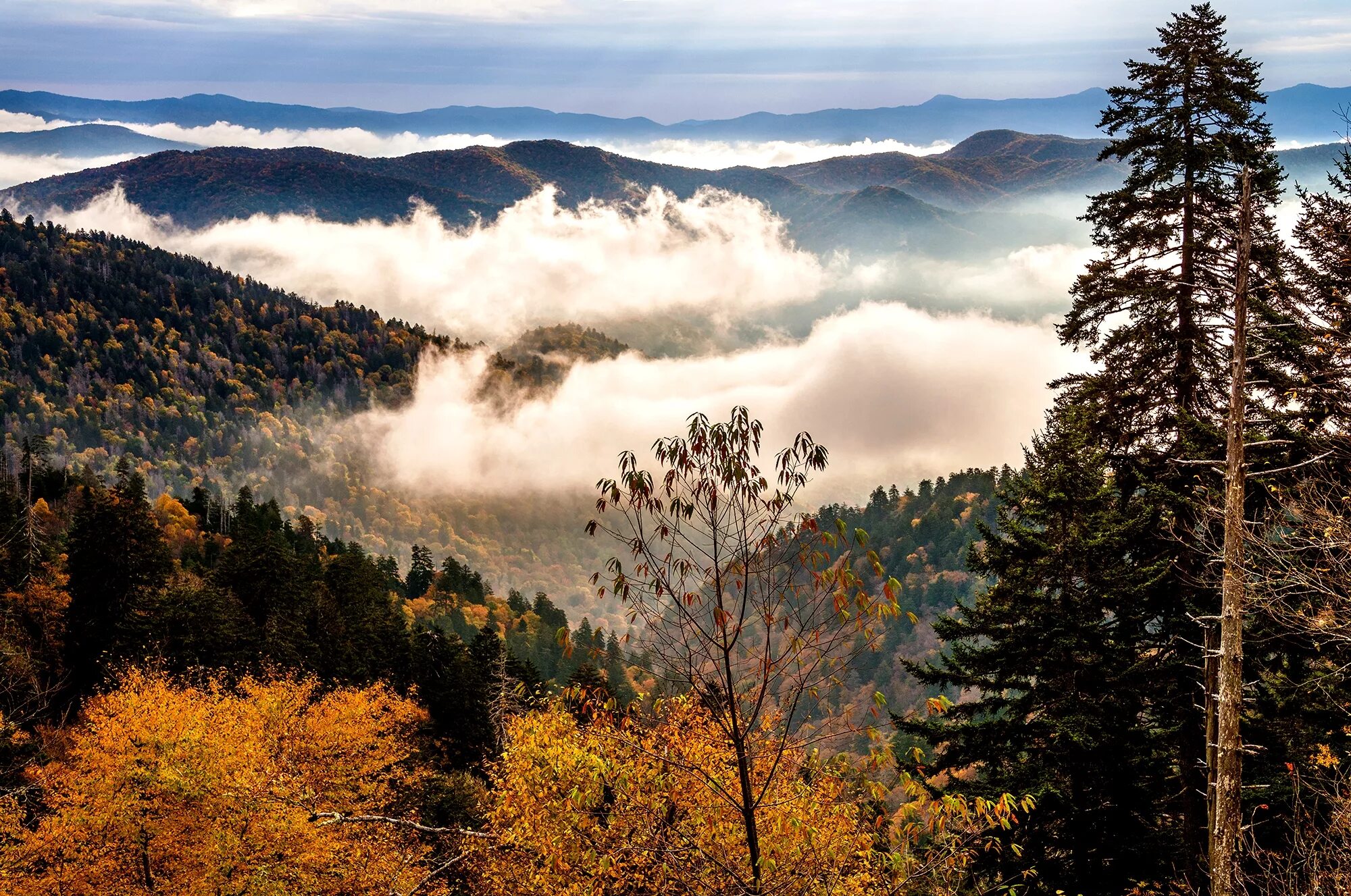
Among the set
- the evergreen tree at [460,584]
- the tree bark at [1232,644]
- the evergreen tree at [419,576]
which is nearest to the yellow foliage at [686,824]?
the tree bark at [1232,644]

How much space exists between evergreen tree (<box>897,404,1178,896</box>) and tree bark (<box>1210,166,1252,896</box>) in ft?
25.1

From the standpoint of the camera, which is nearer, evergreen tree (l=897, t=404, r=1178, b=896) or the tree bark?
the tree bark

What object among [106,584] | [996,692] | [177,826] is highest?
[996,692]

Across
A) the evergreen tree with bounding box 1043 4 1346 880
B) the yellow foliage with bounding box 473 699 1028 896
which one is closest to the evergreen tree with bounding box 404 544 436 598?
the yellow foliage with bounding box 473 699 1028 896

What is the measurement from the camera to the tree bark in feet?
32.7

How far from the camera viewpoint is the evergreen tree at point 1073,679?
59.7 ft

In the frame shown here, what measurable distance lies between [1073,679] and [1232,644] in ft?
30.7

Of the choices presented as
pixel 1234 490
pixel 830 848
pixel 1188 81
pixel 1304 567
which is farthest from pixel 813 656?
pixel 1188 81

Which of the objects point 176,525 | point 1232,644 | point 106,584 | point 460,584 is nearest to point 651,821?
point 1232,644

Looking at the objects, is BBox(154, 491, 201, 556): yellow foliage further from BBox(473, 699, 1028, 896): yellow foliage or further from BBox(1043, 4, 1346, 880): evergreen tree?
BBox(1043, 4, 1346, 880): evergreen tree

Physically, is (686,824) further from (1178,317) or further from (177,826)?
(177,826)

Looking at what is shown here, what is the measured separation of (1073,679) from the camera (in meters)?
18.8

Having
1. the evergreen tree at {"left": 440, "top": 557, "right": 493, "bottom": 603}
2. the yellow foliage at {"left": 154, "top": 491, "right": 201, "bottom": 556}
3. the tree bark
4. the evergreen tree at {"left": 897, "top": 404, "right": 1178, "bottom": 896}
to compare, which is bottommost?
the evergreen tree at {"left": 440, "top": 557, "right": 493, "bottom": 603}

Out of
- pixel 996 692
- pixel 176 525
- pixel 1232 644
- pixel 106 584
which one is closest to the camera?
pixel 1232 644
